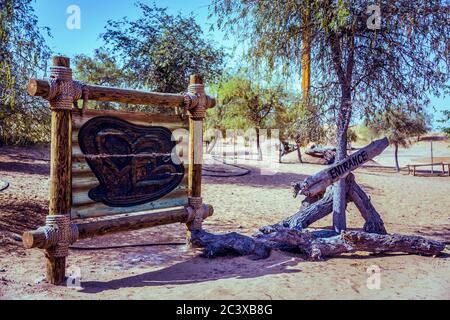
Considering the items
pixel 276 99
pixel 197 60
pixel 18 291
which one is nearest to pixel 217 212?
pixel 18 291

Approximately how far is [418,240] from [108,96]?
511cm

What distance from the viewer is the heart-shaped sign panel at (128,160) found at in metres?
5.39

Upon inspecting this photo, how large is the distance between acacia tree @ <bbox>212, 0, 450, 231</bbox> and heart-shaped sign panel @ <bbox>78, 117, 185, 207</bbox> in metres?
3.12

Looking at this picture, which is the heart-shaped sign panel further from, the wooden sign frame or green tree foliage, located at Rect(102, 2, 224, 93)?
green tree foliage, located at Rect(102, 2, 224, 93)

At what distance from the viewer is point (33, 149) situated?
2064cm

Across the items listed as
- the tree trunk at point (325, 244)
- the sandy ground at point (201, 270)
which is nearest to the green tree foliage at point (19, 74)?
the sandy ground at point (201, 270)

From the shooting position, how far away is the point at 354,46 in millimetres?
7523

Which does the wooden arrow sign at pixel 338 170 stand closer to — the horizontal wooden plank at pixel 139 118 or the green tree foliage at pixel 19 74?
the horizontal wooden plank at pixel 139 118

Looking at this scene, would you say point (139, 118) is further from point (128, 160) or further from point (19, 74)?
point (19, 74)

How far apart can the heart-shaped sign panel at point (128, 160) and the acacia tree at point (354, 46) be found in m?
3.12

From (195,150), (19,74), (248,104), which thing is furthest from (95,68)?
(195,150)

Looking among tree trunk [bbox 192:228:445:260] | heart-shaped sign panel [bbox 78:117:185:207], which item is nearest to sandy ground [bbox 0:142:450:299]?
tree trunk [bbox 192:228:445:260]
